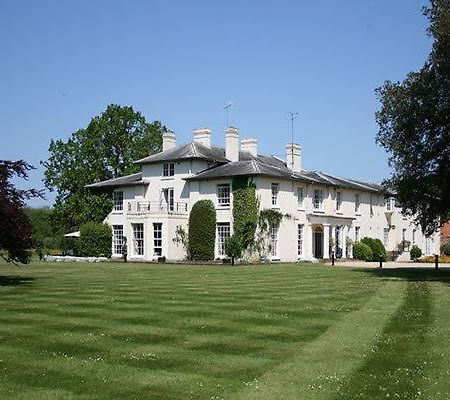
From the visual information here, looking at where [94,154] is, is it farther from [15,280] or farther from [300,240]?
[15,280]

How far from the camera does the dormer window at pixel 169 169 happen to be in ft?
172

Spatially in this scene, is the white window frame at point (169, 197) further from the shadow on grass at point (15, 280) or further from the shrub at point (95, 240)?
the shadow on grass at point (15, 280)

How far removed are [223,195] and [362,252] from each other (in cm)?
1545

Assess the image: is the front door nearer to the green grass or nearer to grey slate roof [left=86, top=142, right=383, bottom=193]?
grey slate roof [left=86, top=142, right=383, bottom=193]

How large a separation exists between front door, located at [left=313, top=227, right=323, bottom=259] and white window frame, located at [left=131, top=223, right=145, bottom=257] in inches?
571

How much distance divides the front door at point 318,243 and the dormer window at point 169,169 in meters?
13.0

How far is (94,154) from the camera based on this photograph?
64938 mm

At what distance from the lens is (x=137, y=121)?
67938 mm

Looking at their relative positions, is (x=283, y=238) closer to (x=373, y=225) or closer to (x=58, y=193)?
(x=373, y=225)

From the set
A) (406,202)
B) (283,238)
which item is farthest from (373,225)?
(406,202)

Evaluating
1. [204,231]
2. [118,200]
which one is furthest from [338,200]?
[118,200]

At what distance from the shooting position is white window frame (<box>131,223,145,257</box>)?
52.6m

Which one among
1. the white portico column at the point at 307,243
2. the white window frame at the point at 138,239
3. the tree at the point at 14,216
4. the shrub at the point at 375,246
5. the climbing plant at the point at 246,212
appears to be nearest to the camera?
the tree at the point at 14,216

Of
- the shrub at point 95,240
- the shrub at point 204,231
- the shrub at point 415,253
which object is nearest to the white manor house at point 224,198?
the shrub at point 204,231
